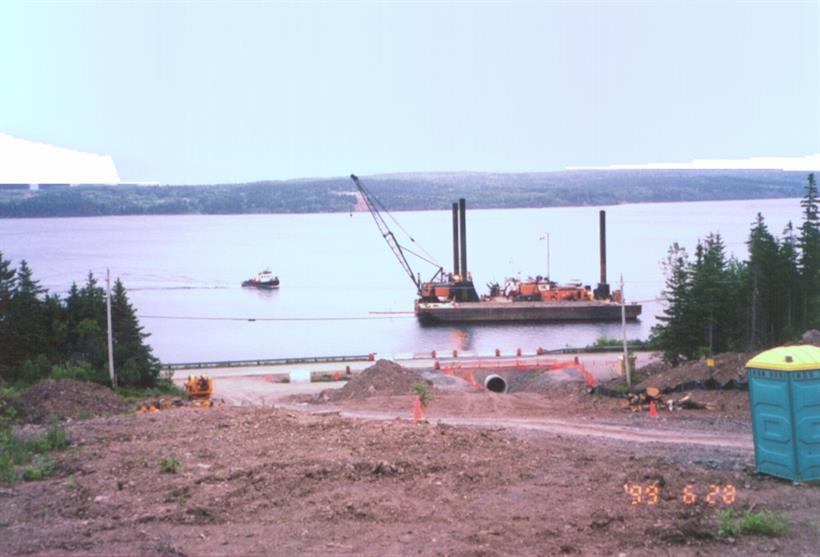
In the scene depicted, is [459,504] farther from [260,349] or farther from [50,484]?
[260,349]

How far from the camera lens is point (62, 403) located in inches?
488

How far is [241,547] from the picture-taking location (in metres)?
5.27

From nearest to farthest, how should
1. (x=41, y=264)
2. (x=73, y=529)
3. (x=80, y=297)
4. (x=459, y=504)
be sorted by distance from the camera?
(x=73, y=529) → (x=459, y=504) → (x=80, y=297) → (x=41, y=264)

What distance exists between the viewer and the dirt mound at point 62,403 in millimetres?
11727

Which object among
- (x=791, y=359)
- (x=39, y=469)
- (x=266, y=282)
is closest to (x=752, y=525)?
(x=791, y=359)

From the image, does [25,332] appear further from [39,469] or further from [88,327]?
[39,469]

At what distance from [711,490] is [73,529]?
4523mm

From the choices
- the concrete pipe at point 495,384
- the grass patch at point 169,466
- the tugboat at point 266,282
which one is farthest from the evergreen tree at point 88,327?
the tugboat at point 266,282

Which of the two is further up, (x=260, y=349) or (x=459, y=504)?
(x=459, y=504)

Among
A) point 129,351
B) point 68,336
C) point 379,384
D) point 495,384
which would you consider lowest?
point 495,384

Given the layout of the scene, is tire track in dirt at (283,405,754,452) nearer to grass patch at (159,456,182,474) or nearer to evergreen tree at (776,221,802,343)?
grass patch at (159,456,182,474)

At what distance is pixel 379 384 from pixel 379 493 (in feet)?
42.1

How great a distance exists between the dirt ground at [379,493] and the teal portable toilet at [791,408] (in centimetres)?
19

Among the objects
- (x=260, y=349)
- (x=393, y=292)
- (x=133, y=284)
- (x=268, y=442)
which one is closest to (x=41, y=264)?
(x=133, y=284)
